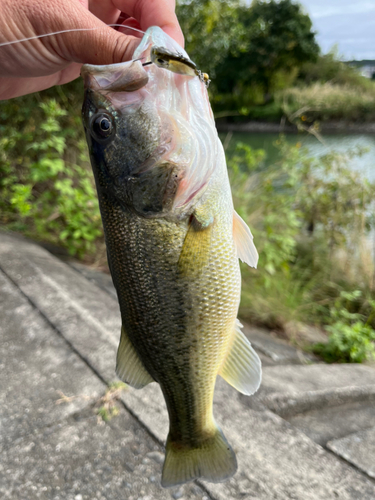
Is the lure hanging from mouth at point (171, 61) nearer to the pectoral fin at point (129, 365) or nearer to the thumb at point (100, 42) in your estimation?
the thumb at point (100, 42)

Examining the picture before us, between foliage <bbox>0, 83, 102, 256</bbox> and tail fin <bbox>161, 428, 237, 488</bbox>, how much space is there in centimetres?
340

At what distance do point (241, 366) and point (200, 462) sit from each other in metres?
0.42

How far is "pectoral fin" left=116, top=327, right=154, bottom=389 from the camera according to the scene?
58.1 inches

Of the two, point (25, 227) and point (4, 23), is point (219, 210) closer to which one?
A: point (4, 23)

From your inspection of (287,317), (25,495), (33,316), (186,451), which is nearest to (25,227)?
(33,316)

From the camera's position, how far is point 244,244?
1.49m

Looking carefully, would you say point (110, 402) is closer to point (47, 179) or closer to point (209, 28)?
point (47, 179)

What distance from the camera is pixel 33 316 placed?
3.10 metres

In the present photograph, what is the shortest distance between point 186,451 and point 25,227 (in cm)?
472

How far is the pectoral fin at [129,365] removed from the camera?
148 centimetres

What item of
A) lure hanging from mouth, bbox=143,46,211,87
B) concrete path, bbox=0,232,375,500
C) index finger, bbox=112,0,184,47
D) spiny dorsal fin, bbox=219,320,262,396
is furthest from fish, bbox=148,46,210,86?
concrete path, bbox=0,232,375,500

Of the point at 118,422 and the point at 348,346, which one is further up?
the point at 118,422

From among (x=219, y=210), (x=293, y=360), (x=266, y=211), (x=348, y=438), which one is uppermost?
(x=219, y=210)

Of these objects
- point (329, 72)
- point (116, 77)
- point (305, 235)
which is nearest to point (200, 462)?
point (116, 77)
